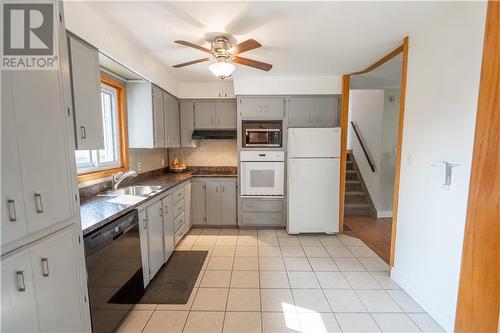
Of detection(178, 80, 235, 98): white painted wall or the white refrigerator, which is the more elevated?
detection(178, 80, 235, 98): white painted wall

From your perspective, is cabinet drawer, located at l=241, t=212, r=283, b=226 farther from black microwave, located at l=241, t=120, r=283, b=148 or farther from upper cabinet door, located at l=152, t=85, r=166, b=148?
upper cabinet door, located at l=152, t=85, r=166, b=148

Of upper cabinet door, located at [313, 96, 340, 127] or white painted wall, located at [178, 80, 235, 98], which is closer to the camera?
upper cabinet door, located at [313, 96, 340, 127]

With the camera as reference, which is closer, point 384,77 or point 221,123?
point 384,77

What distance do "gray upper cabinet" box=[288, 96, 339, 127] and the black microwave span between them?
0.24 metres

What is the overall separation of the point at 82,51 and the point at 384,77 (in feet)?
12.6

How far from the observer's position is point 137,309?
6.30 ft

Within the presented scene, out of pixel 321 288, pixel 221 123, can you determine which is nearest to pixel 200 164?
pixel 221 123

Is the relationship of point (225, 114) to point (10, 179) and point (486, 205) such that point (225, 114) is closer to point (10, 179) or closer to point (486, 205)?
point (10, 179)

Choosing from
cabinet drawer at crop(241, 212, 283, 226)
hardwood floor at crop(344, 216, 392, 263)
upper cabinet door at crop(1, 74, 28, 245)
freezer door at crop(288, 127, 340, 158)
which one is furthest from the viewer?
cabinet drawer at crop(241, 212, 283, 226)

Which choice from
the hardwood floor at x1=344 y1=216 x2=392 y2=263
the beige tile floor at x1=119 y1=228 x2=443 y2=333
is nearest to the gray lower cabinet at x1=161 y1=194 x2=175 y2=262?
the beige tile floor at x1=119 y1=228 x2=443 y2=333

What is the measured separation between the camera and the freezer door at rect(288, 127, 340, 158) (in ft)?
10.9

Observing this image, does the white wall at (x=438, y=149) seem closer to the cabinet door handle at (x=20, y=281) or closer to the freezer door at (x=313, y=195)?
the freezer door at (x=313, y=195)

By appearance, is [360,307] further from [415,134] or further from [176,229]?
[176,229]

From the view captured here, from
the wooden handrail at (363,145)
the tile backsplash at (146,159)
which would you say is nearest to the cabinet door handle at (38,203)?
the tile backsplash at (146,159)
